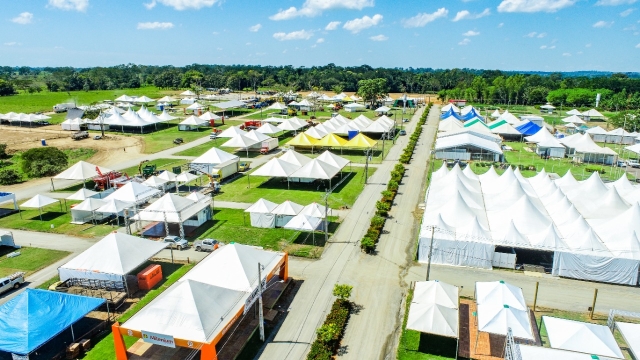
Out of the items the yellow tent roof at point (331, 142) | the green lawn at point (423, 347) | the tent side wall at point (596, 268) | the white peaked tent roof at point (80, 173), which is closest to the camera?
the green lawn at point (423, 347)

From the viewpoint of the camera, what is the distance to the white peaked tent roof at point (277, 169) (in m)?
44.8

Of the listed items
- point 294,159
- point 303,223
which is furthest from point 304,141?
point 303,223

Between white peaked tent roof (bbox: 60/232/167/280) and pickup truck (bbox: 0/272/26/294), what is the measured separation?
359cm

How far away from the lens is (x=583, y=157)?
58.5m

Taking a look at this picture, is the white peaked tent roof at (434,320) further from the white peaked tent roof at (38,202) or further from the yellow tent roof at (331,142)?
the yellow tent roof at (331,142)

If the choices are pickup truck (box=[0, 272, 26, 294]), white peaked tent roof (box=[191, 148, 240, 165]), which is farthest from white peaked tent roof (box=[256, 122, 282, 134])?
pickup truck (box=[0, 272, 26, 294])

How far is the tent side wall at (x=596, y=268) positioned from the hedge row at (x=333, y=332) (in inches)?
588

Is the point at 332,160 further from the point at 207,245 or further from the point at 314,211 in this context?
the point at 207,245

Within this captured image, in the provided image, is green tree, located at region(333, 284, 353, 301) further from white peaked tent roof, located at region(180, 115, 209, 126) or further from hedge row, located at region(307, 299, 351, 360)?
white peaked tent roof, located at region(180, 115, 209, 126)

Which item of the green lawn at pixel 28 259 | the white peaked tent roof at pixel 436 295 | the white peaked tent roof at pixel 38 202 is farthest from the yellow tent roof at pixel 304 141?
the white peaked tent roof at pixel 436 295

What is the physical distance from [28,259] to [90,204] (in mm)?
7152

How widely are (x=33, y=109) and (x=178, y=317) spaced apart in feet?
383

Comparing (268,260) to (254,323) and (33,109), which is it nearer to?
(254,323)

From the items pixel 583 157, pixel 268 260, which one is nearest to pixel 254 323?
pixel 268 260
